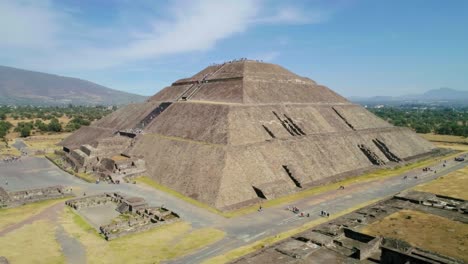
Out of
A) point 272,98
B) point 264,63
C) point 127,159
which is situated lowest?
point 127,159

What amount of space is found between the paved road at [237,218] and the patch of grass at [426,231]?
15.6ft

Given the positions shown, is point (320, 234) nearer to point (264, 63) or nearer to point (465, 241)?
point (465, 241)

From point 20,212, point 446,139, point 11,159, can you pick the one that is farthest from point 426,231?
point 446,139

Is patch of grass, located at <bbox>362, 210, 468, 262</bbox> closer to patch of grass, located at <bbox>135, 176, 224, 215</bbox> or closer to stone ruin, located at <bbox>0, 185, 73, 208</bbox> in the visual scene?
patch of grass, located at <bbox>135, 176, 224, 215</bbox>

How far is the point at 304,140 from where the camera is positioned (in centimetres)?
5022

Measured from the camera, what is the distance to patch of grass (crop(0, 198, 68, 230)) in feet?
104

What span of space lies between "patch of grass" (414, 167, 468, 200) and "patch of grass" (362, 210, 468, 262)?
9.58 meters

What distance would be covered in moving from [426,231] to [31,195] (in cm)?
4142

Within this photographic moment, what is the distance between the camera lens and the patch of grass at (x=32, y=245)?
2442cm

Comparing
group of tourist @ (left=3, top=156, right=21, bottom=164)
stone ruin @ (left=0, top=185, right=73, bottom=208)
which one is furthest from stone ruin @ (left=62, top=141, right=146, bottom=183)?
group of tourist @ (left=3, top=156, right=21, bottom=164)

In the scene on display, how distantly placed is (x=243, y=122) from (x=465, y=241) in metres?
30.2

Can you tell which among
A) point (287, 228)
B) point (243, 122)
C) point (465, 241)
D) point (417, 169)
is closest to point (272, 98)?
point (243, 122)

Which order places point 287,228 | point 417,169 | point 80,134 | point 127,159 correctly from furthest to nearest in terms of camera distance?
point 80,134 → point 417,169 → point 127,159 → point 287,228

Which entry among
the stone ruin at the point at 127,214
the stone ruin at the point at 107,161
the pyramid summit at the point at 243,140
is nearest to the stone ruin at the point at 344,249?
the pyramid summit at the point at 243,140
